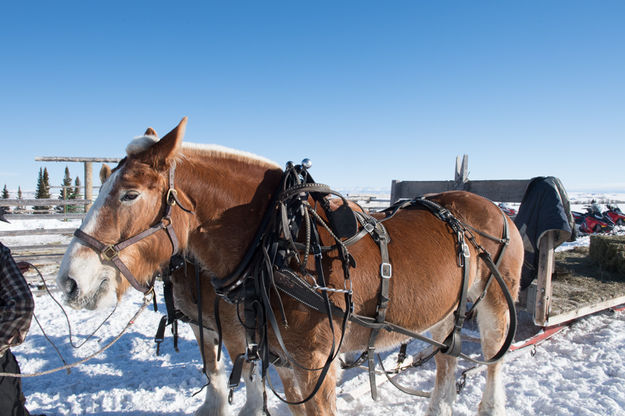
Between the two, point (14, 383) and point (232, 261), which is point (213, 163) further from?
point (14, 383)

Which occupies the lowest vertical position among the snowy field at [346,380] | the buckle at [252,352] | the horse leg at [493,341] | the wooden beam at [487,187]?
the snowy field at [346,380]

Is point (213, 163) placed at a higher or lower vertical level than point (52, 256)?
higher

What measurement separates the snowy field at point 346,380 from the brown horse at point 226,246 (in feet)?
5.22

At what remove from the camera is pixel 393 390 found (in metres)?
3.56

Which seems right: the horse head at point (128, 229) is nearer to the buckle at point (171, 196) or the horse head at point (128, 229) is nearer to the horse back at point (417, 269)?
the buckle at point (171, 196)

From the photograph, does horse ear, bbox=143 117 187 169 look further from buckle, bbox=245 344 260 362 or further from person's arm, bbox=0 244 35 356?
buckle, bbox=245 344 260 362

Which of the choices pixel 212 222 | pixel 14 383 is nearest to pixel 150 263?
pixel 212 222

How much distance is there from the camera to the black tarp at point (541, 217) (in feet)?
11.5

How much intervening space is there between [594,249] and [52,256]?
38.4 feet

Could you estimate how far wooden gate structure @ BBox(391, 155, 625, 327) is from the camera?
3.72 meters

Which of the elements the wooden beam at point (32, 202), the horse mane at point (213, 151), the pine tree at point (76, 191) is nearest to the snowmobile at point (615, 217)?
the horse mane at point (213, 151)

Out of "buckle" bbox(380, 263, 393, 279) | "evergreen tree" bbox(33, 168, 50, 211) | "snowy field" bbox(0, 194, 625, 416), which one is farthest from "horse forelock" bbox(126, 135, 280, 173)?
"evergreen tree" bbox(33, 168, 50, 211)

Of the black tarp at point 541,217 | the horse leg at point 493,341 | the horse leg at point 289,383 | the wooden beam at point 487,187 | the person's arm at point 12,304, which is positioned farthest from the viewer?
the wooden beam at point 487,187

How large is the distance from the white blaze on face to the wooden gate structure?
4094 mm
